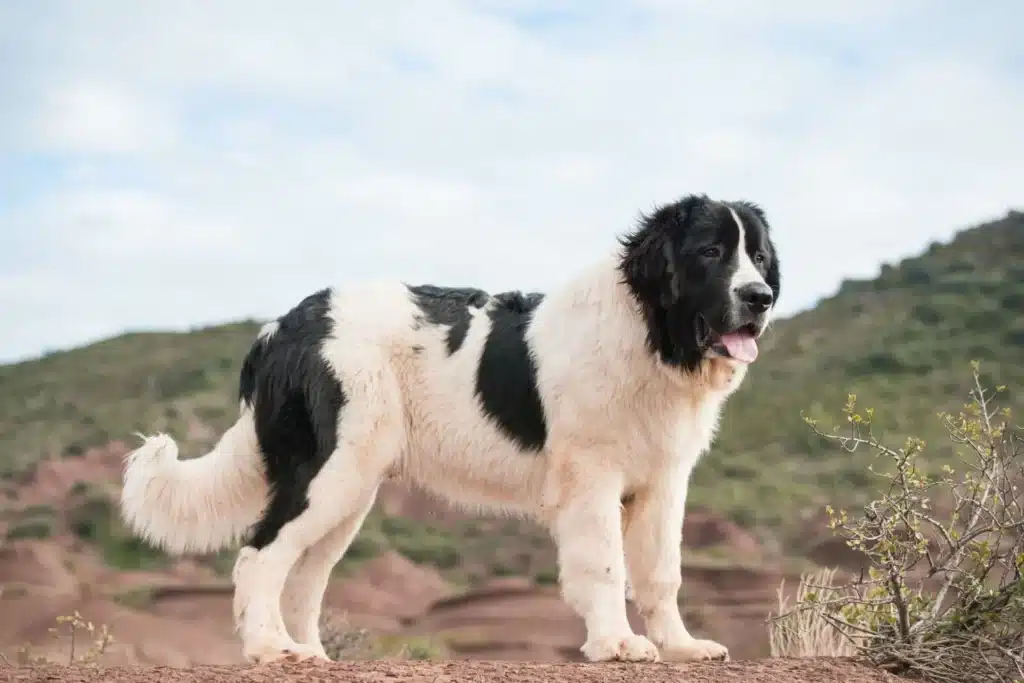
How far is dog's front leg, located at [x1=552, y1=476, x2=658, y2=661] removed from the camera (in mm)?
5562

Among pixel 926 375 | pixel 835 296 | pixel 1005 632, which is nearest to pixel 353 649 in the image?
pixel 1005 632

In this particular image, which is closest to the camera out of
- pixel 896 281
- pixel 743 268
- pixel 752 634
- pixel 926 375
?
pixel 743 268

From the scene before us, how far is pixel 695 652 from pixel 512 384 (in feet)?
5.20

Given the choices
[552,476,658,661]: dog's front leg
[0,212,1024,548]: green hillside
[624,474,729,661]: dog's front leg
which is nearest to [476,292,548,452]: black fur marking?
[552,476,658,661]: dog's front leg

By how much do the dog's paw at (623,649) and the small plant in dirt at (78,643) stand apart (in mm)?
2785

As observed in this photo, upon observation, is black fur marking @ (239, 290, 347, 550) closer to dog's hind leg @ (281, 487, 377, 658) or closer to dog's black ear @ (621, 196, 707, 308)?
dog's hind leg @ (281, 487, 377, 658)

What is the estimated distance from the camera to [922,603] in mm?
6324

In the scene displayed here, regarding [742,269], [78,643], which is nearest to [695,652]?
[742,269]

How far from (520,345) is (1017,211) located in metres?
39.6

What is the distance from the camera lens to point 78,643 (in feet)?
57.3

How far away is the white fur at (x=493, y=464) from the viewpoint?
5.79 m

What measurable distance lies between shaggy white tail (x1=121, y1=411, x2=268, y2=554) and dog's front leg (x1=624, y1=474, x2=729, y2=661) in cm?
201

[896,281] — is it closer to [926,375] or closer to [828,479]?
[926,375]

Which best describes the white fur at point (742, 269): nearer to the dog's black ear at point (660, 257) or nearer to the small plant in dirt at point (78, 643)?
the dog's black ear at point (660, 257)
